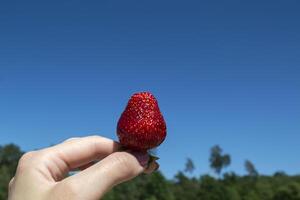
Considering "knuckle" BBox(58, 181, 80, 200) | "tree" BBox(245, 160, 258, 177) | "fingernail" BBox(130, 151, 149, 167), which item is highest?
"tree" BBox(245, 160, 258, 177)

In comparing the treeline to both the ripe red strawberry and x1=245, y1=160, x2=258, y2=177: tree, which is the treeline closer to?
x1=245, y1=160, x2=258, y2=177: tree

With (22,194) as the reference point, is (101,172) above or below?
above

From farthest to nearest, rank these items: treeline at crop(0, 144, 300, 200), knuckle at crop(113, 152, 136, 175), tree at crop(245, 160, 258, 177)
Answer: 1. tree at crop(245, 160, 258, 177)
2. treeline at crop(0, 144, 300, 200)
3. knuckle at crop(113, 152, 136, 175)

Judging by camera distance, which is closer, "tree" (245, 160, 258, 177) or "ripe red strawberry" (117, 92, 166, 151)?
"ripe red strawberry" (117, 92, 166, 151)

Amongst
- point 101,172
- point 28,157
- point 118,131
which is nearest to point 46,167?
point 28,157

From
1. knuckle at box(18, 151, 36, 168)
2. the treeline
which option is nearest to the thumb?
knuckle at box(18, 151, 36, 168)

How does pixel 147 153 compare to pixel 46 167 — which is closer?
pixel 46 167

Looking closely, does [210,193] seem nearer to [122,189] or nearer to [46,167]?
[122,189]

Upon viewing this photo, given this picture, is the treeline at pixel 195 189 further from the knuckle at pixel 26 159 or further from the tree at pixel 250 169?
the knuckle at pixel 26 159

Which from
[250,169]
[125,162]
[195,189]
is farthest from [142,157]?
[250,169]
